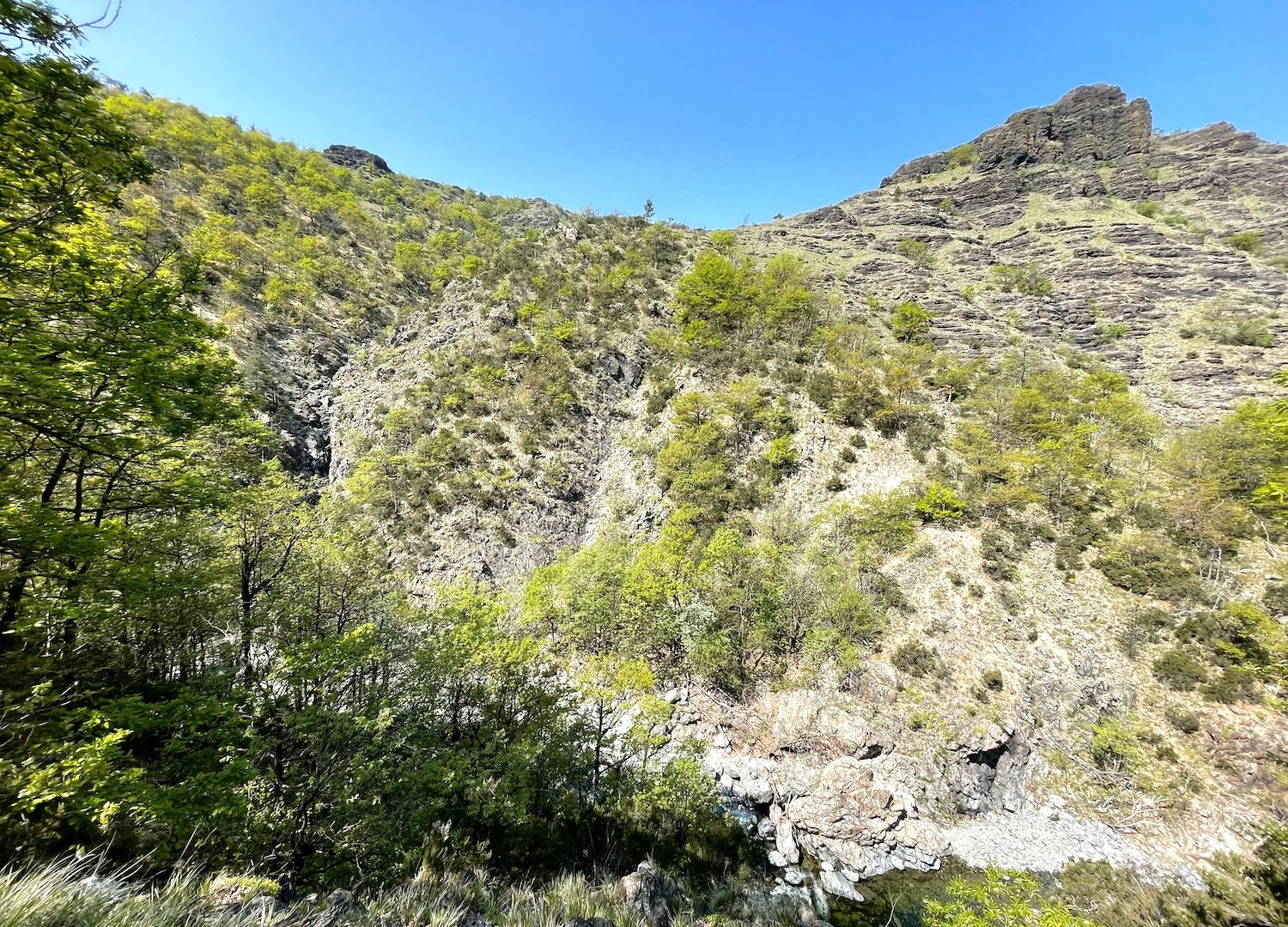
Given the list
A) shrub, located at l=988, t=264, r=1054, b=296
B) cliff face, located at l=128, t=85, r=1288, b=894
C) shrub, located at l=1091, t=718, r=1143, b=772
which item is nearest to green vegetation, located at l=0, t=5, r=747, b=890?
cliff face, located at l=128, t=85, r=1288, b=894

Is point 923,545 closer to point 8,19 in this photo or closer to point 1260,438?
point 1260,438

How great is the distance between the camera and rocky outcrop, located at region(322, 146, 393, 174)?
88375 millimetres

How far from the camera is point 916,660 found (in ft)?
64.6

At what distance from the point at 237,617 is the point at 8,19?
1146 cm

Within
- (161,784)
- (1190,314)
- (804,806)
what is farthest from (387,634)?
(1190,314)

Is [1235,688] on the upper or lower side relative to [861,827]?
upper

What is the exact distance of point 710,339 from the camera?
35.6 m

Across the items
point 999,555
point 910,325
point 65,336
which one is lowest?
point 999,555

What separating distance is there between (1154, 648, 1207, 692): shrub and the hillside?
153mm

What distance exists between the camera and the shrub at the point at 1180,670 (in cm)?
1750

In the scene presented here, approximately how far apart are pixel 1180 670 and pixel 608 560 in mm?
25540

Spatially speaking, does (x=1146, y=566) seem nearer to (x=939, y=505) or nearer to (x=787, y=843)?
(x=939, y=505)

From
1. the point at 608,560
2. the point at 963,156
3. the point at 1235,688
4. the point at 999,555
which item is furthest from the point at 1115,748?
the point at 963,156

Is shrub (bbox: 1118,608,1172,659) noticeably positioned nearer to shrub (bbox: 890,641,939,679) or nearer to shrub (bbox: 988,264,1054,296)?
shrub (bbox: 890,641,939,679)
